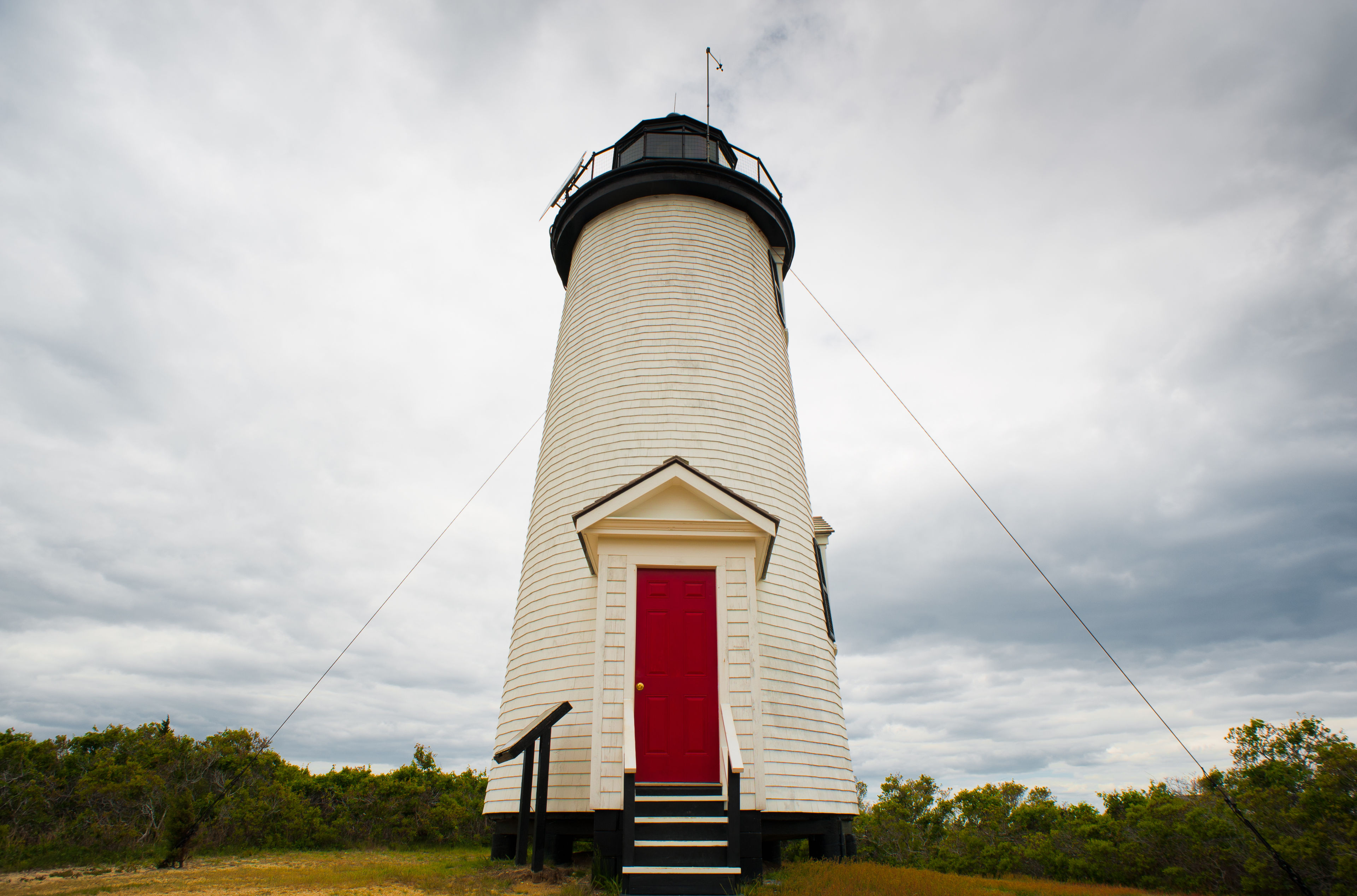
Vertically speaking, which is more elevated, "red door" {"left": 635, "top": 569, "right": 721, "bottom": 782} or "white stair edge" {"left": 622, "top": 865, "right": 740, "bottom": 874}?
"red door" {"left": 635, "top": 569, "right": 721, "bottom": 782}

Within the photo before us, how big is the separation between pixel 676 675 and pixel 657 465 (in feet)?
10.1

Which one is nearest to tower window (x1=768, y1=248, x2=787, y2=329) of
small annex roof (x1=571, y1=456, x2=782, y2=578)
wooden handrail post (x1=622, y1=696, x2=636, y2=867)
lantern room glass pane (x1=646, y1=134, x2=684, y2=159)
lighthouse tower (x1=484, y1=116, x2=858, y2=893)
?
lighthouse tower (x1=484, y1=116, x2=858, y2=893)

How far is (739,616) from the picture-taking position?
691 centimetres

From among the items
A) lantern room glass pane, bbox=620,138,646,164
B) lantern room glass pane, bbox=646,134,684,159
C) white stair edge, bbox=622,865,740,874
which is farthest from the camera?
lantern room glass pane, bbox=620,138,646,164

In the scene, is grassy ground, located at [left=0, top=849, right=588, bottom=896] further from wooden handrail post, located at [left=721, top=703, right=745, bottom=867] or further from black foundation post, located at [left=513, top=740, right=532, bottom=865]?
wooden handrail post, located at [left=721, top=703, right=745, bottom=867]

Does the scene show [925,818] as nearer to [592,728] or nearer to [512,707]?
[512,707]

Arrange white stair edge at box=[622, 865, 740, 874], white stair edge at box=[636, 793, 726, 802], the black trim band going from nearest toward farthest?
white stair edge at box=[622, 865, 740, 874], white stair edge at box=[636, 793, 726, 802], the black trim band

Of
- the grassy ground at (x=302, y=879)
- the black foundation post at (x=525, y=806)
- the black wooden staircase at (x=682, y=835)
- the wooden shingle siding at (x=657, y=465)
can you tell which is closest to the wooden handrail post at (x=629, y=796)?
the black wooden staircase at (x=682, y=835)

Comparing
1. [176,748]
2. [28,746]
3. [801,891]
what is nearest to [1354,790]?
[801,891]

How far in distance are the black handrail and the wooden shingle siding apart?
560 mm

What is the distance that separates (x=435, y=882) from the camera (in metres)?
6.25

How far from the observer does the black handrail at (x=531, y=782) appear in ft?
21.9

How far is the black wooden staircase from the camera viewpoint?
5.60 m

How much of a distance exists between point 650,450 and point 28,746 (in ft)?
48.3
